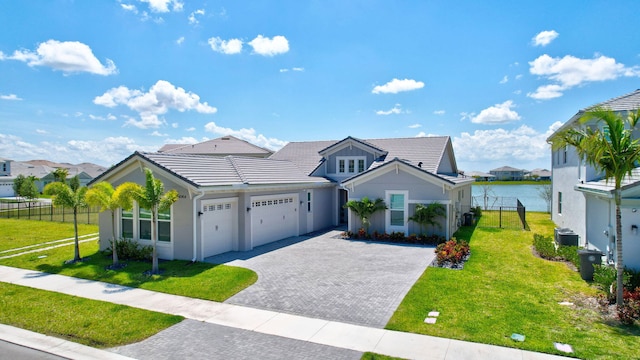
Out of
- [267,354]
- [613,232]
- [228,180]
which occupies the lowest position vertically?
[267,354]

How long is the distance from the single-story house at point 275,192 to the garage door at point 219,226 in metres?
0.04

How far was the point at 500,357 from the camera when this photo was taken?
6.94m

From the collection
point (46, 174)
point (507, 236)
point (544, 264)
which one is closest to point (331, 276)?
point (544, 264)

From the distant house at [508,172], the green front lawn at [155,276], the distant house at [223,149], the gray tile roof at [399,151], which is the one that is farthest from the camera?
the distant house at [508,172]

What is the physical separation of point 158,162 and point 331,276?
26.2 ft

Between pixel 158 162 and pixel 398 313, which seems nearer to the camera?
pixel 398 313

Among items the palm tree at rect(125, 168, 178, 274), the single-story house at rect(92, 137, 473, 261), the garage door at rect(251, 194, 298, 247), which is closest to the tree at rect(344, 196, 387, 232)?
the single-story house at rect(92, 137, 473, 261)

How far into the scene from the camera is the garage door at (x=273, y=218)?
16.9 m

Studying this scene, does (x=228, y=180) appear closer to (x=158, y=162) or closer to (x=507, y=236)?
(x=158, y=162)

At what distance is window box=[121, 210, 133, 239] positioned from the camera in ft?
51.5

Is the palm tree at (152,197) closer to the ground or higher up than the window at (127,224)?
higher up

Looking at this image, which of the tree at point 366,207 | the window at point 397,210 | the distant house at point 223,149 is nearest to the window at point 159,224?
the tree at point 366,207

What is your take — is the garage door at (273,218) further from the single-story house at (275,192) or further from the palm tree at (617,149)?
the palm tree at (617,149)

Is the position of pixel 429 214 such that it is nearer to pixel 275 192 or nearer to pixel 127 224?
pixel 275 192
